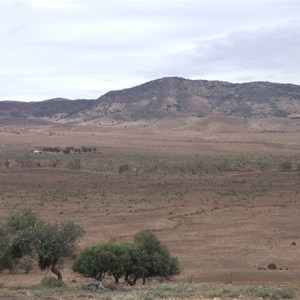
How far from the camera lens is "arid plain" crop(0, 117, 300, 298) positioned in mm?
34344

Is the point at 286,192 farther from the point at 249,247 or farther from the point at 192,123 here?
the point at 192,123

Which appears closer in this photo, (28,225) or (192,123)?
(28,225)

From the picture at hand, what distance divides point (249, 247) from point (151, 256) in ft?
41.9

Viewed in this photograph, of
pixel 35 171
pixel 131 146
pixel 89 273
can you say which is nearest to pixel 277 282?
pixel 89 273

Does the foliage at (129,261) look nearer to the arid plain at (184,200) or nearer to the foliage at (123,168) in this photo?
the arid plain at (184,200)

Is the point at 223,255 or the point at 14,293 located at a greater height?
the point at 14,293

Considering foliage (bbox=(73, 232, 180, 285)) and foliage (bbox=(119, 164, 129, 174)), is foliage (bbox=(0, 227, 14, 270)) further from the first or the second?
foliage (bbox=(119, 164, 129, 174))

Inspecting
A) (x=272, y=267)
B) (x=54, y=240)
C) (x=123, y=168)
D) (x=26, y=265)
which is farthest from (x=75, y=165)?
→ (x=54, y=240)

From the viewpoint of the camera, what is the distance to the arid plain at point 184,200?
3434 cm

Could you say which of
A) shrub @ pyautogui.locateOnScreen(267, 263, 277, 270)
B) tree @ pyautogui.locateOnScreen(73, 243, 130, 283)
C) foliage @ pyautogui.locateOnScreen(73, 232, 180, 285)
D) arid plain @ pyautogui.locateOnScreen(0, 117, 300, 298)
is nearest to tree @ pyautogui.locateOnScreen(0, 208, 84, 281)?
foliage @ pyautogui.locateOnScreen(73, 232, 180, 285)

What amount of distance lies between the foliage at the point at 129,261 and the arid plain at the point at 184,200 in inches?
68.3

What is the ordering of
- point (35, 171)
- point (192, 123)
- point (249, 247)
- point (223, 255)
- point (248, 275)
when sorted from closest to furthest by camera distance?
1. point (248, 275)
2. point (223, 255)
3. point (249, 247)
4. point (35, 171)
5. point (192, 123)

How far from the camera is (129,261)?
26.6 m

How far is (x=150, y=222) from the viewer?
156ft
